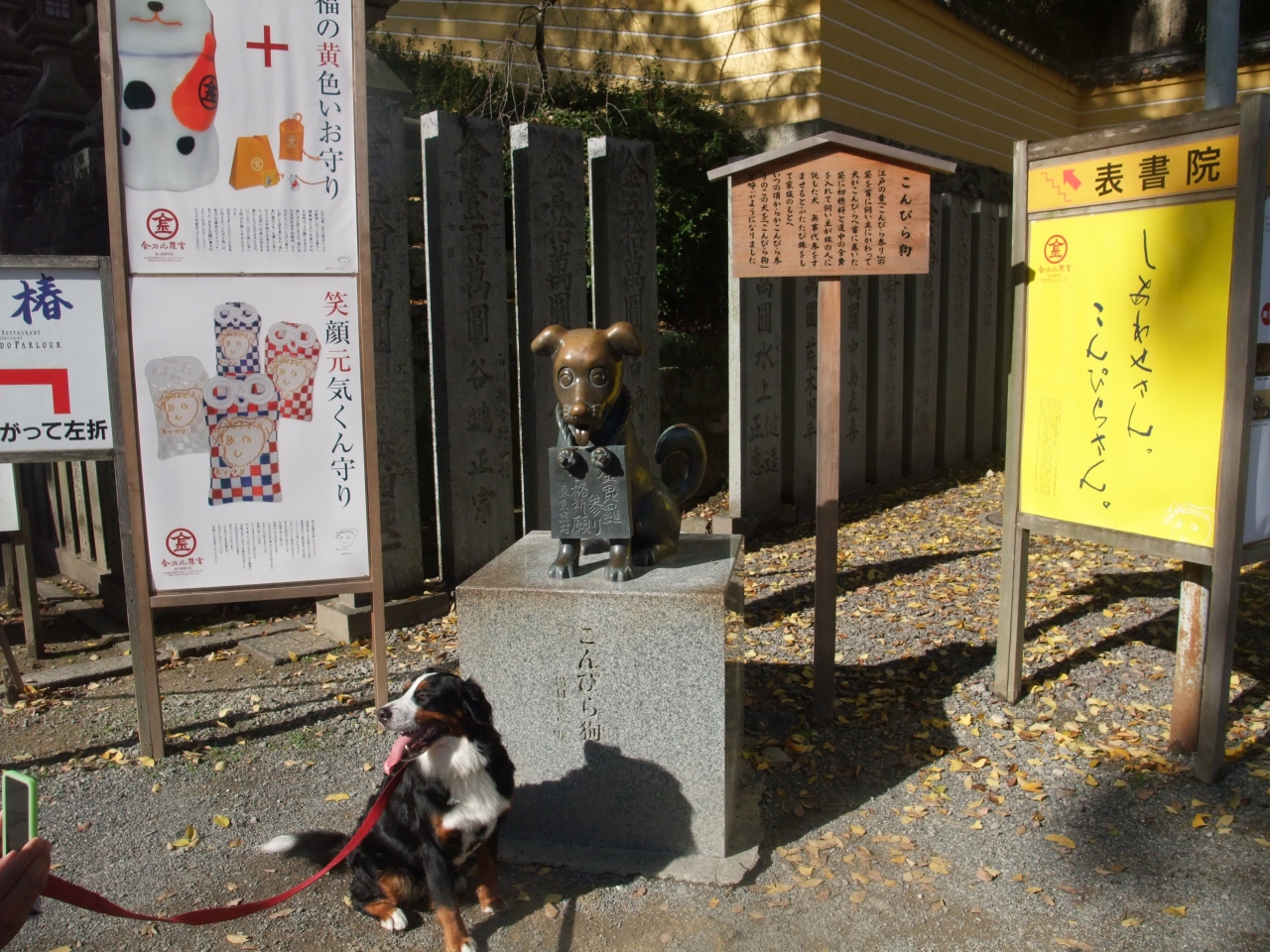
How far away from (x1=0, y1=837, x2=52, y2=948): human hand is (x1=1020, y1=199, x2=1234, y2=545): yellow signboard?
432 centimetres

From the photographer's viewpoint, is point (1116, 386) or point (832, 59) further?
point (832, 59)

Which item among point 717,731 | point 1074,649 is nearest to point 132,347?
point 717,731

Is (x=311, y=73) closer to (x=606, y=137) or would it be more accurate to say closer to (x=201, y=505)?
(x=201, y=505)

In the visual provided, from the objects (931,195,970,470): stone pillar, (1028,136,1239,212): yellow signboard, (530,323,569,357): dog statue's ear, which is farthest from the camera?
(931,195,970,470): stone pillar

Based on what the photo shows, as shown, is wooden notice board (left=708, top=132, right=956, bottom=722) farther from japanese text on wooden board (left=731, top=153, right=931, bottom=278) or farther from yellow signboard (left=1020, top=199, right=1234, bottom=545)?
yellow signboard (left=1020, top=199, right=1234, bottom=545)

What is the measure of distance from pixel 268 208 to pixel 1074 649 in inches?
195

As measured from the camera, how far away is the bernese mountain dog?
3.05 meters

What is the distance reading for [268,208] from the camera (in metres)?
4.43

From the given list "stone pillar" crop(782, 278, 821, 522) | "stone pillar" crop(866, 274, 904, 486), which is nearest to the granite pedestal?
"stone pillar" crop(782, 278, 821, 522)

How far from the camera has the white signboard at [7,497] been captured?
5434mm

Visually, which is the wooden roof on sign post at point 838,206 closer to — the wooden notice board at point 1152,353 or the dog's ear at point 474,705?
the wooden notice board at point 1152,353

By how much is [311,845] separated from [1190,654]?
392 centimetres

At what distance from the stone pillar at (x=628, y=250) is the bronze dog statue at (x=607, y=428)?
3.38 metres

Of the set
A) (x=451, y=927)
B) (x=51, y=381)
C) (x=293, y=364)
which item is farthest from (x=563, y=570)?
(x=51, y=381)
